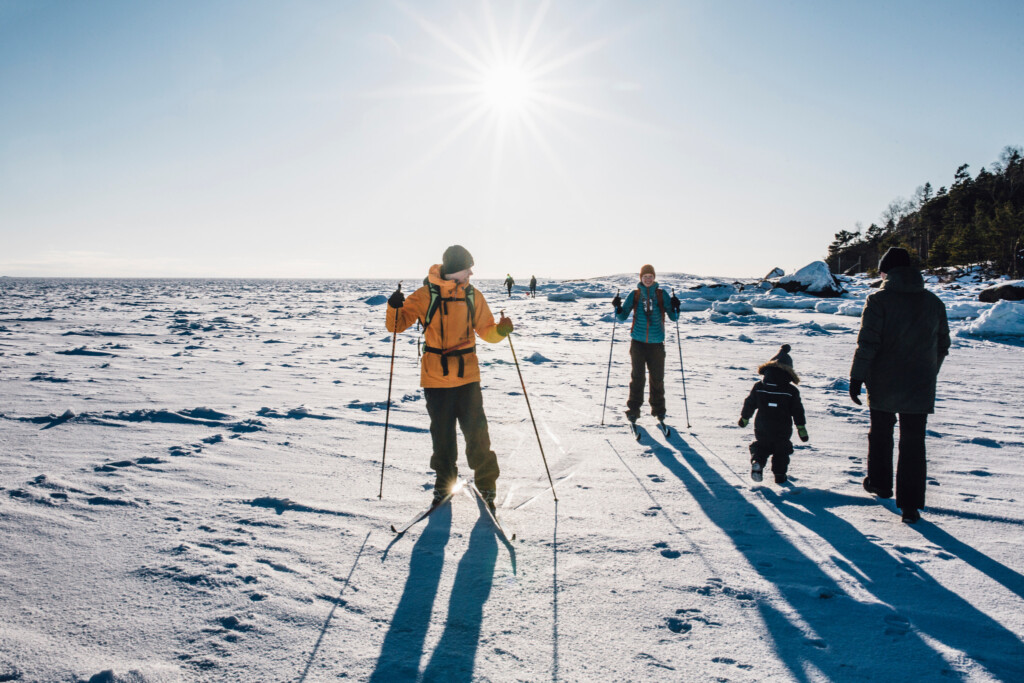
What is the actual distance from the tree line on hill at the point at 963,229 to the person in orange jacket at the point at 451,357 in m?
38.1

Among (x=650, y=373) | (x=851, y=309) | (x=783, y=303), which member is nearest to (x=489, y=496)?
(x=650, y=373)

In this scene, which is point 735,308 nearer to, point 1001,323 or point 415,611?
point 1001,323

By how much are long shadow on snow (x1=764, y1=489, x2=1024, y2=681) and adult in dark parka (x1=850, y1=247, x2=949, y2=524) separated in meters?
0.39

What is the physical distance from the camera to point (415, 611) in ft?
8.45

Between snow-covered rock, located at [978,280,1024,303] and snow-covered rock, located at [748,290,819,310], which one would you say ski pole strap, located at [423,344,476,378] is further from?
snow-covered rock, located at [748,290,819,310]

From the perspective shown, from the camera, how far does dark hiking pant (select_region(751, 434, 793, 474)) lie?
4250mm

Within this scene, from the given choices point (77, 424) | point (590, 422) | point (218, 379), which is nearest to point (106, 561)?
point (77, 424)

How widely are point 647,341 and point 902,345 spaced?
2761mm

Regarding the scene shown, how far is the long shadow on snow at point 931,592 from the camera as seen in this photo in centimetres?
228

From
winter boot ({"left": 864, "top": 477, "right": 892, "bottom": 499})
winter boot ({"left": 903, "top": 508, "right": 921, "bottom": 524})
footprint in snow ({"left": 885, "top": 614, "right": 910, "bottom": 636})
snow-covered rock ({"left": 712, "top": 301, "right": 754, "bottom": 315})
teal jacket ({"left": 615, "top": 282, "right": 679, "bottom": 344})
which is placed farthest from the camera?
snow-covered rock ({"left": 712, "top": 301, "right": 754, "bottom": 315})

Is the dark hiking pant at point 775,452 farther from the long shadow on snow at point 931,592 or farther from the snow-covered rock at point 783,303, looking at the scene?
the snow-covered rock at point 783,303

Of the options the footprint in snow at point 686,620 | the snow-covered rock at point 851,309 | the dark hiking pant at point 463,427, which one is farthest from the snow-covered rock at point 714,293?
the footprint in snow at point 686,620

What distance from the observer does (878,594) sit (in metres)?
2.72

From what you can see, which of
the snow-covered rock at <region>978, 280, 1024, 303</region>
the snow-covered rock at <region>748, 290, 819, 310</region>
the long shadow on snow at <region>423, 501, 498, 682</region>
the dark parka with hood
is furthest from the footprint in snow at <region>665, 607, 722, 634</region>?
the snow-covered rock at <region>748, 290, 819, 310</region>
